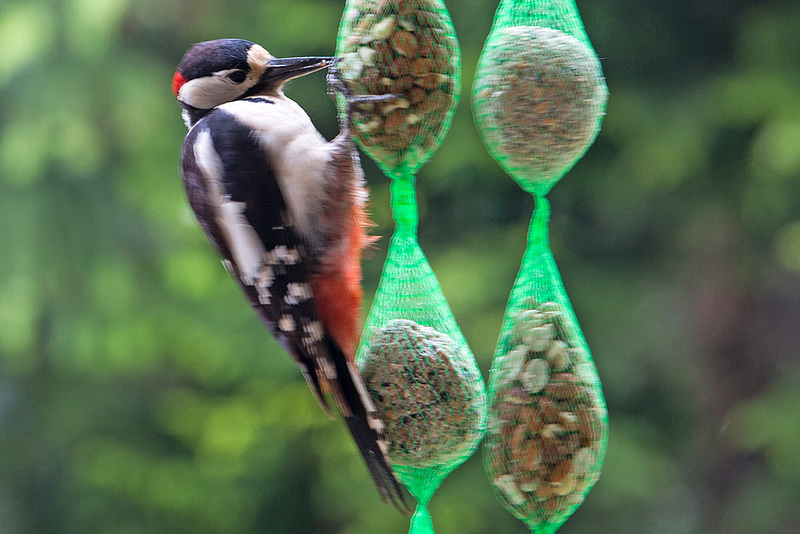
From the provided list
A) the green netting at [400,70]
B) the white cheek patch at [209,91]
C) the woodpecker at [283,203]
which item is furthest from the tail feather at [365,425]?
the white cheek patch at [209,91]

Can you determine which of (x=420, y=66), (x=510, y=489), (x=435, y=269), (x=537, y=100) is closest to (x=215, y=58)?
(x=420, y=66)

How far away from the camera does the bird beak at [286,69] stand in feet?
5.66


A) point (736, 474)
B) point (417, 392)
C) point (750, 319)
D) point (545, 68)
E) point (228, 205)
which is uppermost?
point (545, 68)

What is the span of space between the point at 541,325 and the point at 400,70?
56 centimetres

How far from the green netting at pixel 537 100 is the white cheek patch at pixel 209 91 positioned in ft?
1.71

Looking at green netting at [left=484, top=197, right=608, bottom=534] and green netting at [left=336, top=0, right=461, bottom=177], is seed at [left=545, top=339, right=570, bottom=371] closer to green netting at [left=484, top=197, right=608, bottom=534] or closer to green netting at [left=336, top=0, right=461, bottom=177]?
green netting at [left=484, top=197, right=608, bottom=534]

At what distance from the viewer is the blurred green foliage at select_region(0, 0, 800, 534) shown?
3521mm

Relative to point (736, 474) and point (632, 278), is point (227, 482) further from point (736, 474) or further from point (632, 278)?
point (736, 474)

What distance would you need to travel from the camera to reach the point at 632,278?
3.80 metres

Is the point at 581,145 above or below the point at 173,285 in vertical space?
above

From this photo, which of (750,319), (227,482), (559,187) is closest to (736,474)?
(750,319)

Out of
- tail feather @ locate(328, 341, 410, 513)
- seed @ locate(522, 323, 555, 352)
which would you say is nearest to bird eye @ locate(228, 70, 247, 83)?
tail feather @ locate(328, 341, 410, 513)

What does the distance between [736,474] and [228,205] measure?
3.02 m

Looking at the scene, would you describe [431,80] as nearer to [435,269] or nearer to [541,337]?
[541,337]
